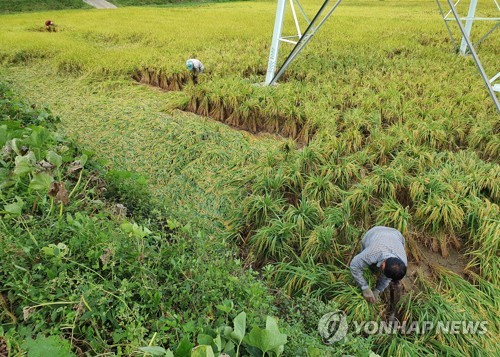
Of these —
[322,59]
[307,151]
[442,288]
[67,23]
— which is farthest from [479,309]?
[67,23]

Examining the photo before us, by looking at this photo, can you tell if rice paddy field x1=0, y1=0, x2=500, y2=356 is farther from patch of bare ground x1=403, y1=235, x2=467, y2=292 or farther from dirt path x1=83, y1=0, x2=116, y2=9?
dirt path x1=83, y1=0, x2=116, y2=9

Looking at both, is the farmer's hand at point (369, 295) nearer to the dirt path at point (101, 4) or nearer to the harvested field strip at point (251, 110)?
the harvested field strip at point (251, 110)

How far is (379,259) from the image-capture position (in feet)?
7.11

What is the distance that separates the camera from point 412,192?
3.01 m

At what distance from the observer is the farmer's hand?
7.34 ft

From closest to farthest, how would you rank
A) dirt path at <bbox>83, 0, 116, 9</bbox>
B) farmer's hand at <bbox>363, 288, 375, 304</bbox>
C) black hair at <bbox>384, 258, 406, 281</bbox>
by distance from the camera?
black hair at <bbox>384, 258, 406, 281</bbox> → farmer's hand at <bbox>363, 288, 375, 304</bbox> → dirt path at <bbox>83, 0, 116, 9</bbox>

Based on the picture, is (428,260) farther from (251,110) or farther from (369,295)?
(251,110)

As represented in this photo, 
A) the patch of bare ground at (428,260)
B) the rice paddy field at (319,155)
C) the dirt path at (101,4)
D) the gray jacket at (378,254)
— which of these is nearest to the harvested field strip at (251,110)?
the rice paddy field at (319,155)

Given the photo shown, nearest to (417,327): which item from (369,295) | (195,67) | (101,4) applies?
(369,295)

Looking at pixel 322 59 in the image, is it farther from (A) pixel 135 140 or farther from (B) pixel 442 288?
(B) pixel 442 288

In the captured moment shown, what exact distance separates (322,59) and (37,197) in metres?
5.84

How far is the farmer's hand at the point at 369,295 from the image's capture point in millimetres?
2238

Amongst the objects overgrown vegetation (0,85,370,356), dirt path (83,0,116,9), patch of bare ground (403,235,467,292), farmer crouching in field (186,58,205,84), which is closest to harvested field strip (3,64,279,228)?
farmer crouching in field (186,58,205,84)

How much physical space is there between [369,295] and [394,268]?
0.32 m
